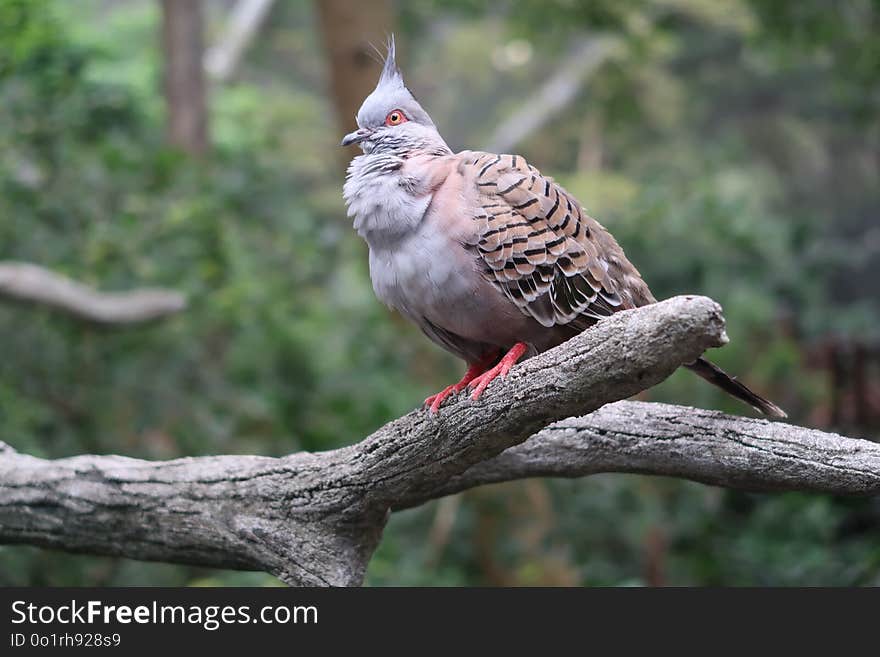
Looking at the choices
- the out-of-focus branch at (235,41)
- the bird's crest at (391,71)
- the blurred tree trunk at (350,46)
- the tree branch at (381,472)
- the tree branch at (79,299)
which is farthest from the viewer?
the out-of-focus branch at (235,41)

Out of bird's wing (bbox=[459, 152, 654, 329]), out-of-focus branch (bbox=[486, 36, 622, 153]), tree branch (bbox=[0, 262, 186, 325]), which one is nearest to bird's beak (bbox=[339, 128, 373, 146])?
bird's wing (bbox=[459, 152, 654, 329])

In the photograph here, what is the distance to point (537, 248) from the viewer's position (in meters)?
3.01

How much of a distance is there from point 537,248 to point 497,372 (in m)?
0.43

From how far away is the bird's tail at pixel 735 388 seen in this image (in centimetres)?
297

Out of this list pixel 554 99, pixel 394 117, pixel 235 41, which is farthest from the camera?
pixel 554 99

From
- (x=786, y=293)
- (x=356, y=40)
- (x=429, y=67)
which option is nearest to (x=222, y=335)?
(x=356, y=40)

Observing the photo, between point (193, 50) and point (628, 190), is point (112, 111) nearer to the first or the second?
point (193, 50)

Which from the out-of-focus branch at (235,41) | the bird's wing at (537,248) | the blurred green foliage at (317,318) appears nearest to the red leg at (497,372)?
the bird's wing at (537,248)

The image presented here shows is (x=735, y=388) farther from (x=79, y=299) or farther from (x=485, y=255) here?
(x=79, y=299)

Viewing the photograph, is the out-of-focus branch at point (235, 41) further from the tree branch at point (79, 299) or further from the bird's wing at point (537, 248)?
the bird's wing at point (537, 248)

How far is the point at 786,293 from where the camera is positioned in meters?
11.1

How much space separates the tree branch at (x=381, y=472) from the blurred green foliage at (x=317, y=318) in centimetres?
152

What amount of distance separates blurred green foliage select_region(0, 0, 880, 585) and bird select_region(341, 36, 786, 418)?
257cm

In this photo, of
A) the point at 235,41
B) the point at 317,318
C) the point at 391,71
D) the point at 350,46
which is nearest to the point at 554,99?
the point at 235,41
